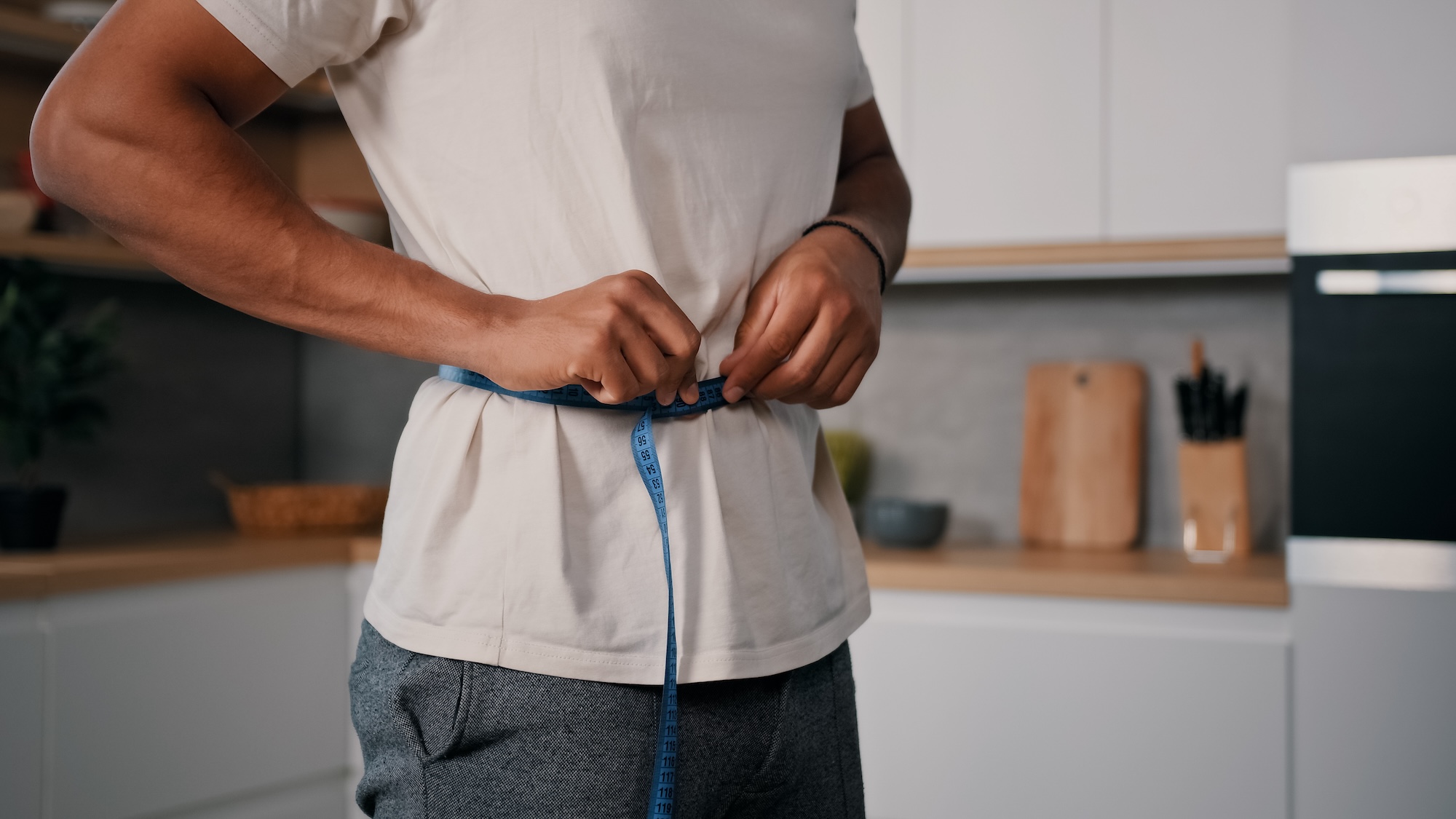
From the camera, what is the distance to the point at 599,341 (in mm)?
555

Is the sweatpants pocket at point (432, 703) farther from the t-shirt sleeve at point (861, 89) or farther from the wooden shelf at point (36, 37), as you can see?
the wooden shelf at point (36, 37)

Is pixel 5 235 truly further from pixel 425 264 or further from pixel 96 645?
pixel 425 264

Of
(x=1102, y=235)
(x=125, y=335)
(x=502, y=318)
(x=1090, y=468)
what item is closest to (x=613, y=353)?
(x=502, y=318)

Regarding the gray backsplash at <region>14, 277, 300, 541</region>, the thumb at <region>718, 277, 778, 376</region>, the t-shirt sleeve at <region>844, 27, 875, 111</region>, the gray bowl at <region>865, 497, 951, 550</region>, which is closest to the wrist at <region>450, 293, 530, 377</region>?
the thumb at <region>718, 277, 778, 376</region>

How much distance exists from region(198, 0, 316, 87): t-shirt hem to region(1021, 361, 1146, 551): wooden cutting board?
1990 mm

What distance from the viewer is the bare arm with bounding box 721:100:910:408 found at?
0.63 metres

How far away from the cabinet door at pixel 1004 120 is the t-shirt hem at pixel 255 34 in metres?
1.75

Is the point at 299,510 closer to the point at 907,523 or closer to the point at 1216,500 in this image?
the point at 907,523

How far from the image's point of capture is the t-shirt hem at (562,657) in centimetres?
59

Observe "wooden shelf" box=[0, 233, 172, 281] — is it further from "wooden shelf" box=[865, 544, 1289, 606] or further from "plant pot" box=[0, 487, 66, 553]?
"wooden shelf" box=[865, 544, 1289, 606]

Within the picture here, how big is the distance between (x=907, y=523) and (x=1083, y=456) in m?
0.40

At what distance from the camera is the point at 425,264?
61 cm

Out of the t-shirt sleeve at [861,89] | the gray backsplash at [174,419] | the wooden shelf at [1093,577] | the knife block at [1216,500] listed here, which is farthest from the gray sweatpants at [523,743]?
the gray backsplash at [174,419]

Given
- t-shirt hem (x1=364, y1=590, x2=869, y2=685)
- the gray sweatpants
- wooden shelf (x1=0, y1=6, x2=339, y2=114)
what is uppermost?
wooden shelf (x1=0, y1=6, x2=339, y2=114)
